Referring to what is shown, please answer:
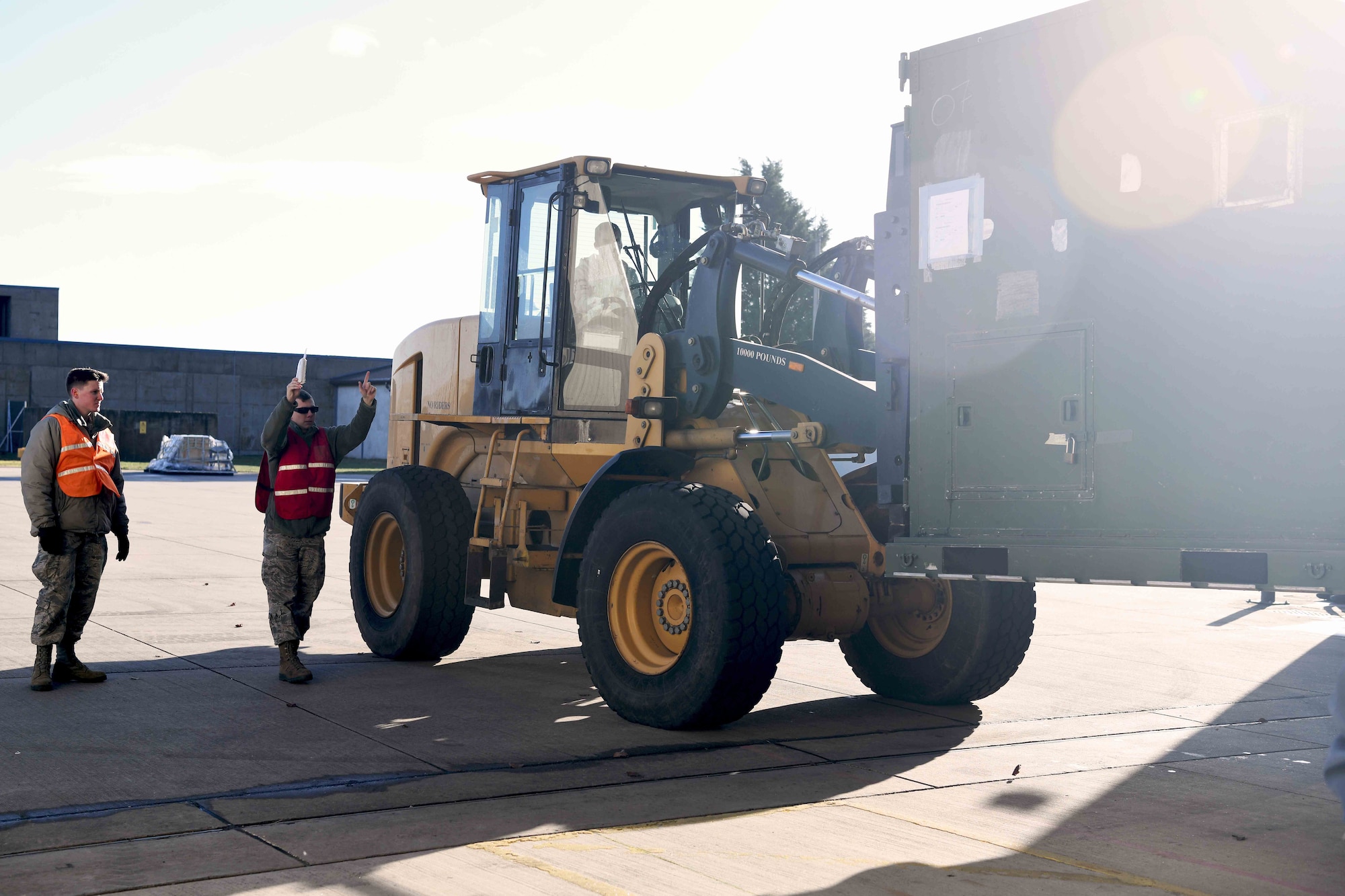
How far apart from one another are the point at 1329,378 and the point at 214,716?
5.38 meters

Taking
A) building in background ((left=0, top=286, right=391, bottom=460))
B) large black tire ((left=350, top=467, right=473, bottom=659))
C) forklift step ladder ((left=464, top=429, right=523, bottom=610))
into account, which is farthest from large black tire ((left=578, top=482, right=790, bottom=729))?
building in background ((left=0, top=286, right=391, bottom=460))

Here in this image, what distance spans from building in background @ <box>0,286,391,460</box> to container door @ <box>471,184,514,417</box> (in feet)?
148

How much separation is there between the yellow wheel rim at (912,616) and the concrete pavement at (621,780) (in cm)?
38

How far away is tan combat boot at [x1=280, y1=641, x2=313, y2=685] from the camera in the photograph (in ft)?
26.6

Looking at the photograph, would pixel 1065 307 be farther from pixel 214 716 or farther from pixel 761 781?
pixel 214 716

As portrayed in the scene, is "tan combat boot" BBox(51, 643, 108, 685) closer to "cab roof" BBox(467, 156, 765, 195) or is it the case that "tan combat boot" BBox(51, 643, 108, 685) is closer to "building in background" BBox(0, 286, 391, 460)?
"cab roof" BBox(467, 156, 765, 195)

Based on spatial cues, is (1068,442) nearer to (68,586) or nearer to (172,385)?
(68,586)

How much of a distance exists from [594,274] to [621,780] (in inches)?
143

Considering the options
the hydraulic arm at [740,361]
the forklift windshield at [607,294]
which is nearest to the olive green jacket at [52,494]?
the forklift windshield at [607,294]

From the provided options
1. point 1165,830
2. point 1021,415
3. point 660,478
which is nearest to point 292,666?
point 660,478

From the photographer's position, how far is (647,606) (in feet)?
24.1

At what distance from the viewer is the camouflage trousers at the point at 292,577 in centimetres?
825

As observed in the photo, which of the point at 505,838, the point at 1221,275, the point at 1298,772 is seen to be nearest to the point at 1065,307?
the point at 1221,275

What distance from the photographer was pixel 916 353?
245 inches
